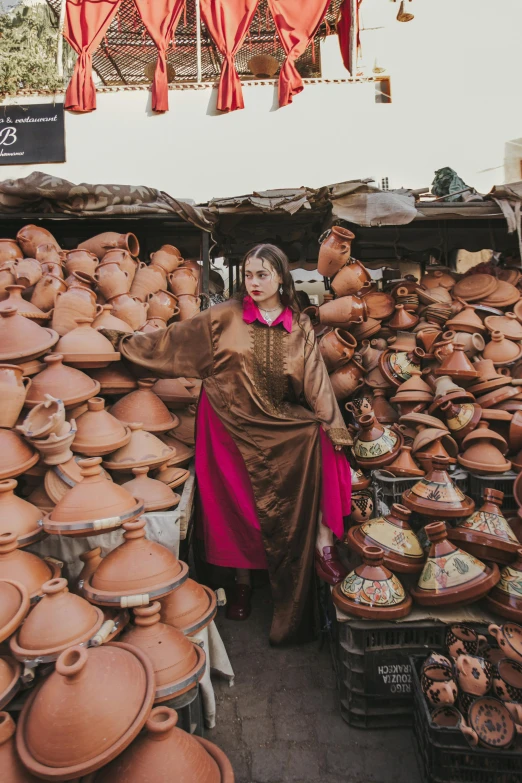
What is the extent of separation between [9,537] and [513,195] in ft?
14.8

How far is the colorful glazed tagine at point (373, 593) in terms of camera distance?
2.03 metres

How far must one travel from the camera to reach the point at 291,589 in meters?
2.66

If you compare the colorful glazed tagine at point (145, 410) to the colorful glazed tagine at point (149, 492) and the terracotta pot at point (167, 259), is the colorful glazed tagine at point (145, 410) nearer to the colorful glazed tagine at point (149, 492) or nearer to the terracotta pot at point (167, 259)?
the colorful glazed tagine at point (149, 492)

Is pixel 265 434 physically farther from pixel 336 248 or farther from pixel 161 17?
pixel 161 17

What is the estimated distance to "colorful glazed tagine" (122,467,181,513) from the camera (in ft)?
7.45

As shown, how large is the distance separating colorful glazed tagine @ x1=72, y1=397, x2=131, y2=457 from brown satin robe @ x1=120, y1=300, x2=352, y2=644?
436 mm

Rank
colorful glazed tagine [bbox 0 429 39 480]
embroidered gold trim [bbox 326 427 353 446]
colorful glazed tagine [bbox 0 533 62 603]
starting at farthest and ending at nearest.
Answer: embroidered gold trim [bbox 326 427 353 446] < colorful glazed tagine [bbox 0 429 39 480] < colorful glazed tagine [bbox 0 533 62 603]

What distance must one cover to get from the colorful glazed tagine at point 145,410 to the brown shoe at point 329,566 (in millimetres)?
1047

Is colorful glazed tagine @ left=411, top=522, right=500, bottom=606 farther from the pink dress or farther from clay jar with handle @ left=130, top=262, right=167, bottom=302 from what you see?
clay jar with handle @ left=130, top=262, right=167, bottom=302

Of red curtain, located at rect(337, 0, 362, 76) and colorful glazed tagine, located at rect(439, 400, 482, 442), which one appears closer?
colorful glazed tagine, located at rect(439, 400, 482, 442)

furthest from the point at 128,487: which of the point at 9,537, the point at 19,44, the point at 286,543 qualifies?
the point at 19,44

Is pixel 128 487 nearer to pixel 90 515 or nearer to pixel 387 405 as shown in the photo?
pixel 90 515

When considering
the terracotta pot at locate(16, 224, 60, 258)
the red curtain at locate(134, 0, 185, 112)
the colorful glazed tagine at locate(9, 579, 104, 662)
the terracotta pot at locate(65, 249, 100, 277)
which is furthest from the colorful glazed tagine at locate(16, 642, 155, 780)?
the red curtain at locate(134, 0, 185, 112)

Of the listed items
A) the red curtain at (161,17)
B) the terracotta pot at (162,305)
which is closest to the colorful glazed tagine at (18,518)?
the terracotta pot at (162,305)
